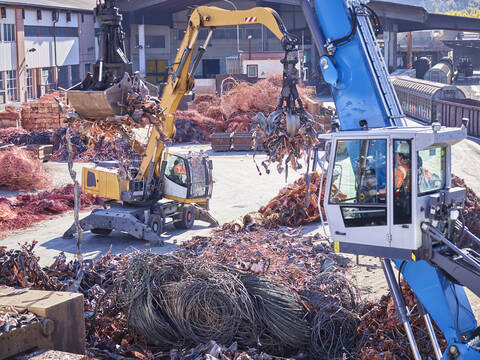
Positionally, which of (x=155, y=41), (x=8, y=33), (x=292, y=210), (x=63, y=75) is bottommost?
(x=292, y=210)

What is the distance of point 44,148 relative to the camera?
29.0 m

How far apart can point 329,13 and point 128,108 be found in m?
3.60

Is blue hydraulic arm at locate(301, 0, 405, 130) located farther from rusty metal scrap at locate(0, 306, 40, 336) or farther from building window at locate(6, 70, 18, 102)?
building window at locate(6, 70, 18, 102)

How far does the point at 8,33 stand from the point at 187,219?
27.7 meters

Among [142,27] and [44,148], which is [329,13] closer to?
[44,148]

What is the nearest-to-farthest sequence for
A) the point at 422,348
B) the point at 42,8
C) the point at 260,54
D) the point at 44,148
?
the point at 422,348 < the point at 44,148 < the point at 42,8 < the point at 260,54

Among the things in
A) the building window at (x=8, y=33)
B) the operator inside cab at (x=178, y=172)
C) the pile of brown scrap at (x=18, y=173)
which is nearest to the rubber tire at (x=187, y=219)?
the operator inside cab at (x=178, y=172)

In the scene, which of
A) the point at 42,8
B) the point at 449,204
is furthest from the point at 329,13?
the point at 42,8

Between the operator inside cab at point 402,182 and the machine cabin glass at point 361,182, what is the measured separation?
0.51ft

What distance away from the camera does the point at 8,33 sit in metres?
41.5

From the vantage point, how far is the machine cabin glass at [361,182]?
8.41m

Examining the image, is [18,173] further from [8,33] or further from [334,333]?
Answer: [8,33]

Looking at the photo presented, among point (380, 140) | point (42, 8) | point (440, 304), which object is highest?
point (42, 8)

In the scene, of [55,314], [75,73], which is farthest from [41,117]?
[55,314]
